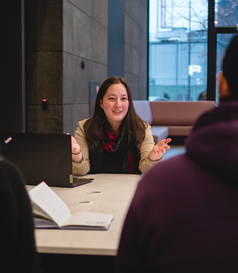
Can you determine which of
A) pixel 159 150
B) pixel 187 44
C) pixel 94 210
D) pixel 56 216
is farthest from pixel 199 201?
pixel 187 44

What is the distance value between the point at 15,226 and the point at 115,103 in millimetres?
1830

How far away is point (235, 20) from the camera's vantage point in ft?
31.0

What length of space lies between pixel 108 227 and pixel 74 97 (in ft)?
11.6

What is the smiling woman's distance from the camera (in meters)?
2.52

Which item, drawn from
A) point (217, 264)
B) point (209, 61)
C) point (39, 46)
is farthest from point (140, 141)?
point (209, 61)

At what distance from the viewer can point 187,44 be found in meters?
9.88

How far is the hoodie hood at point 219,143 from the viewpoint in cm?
62

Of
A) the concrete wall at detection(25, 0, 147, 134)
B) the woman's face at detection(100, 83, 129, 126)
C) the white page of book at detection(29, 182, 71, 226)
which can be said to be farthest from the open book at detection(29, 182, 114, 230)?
the concrete wall at detection(25, 0, 147, 134)

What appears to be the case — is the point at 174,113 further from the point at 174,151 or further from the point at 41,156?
the point at 41,156

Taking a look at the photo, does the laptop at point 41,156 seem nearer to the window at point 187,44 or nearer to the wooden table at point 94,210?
the wooden table at point 94,210

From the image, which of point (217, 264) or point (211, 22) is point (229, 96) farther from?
point (211, 22)

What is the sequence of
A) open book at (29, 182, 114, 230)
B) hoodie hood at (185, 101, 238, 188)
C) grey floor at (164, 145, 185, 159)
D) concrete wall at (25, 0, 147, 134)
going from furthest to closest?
grey floor at (164, 145, 185, 159)
concrete wall at (25, 0, 147, 134)
open book at (29, 182, 114, 230)
hoodie hood at (185, 101, 238, 188)

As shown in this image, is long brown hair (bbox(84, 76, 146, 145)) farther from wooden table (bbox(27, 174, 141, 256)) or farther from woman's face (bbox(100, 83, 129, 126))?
wooden table (bbox(27, 174, 141, 256))

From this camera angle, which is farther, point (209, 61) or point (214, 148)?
point (209, 61)
